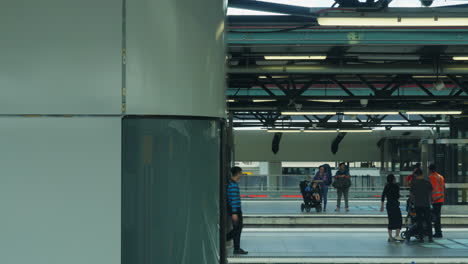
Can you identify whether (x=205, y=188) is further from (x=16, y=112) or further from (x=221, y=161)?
(x=16, y=112)

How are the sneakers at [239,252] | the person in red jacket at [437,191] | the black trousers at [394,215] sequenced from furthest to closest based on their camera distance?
the person in red jacket at [437,191] < the black trousers at [394,215] < the sneakers at [239,252]

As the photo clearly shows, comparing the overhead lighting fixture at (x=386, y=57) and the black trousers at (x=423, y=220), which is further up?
the overhead lighting fixture at (x=386, y=57)

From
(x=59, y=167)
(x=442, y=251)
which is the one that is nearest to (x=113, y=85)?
(x=59, y=167)

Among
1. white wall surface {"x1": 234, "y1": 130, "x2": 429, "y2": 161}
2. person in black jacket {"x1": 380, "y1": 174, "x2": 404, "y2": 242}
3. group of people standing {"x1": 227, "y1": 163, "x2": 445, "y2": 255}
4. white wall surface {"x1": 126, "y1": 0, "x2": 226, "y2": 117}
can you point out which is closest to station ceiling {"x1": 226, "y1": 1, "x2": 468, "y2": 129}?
group of people standing {"x1": 227, "y1": 163, "x2": 445, "y2": 255}

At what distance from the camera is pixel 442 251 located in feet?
43.8

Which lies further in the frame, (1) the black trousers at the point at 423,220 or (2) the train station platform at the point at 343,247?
(1) the black trousers at the point at 423,220

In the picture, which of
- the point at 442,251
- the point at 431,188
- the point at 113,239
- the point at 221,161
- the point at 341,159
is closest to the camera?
the point at 113,239

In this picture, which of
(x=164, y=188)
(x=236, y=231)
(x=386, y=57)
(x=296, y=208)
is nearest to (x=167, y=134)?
(x=164, y=188)

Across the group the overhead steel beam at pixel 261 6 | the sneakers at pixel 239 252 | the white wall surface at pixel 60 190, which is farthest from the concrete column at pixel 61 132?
the sneakers at pixel 239 252

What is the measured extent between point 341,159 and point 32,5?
3393cm

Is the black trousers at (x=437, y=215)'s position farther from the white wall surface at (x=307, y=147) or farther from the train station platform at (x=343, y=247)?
the white wall surface at (x=307, y=147)

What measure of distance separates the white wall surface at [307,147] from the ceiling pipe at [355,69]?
19619 mm

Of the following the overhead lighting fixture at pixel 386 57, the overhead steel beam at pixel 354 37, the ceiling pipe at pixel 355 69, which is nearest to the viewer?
the overhead steel beam at pixel 354 37

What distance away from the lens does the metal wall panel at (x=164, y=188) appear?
9.59 feet
